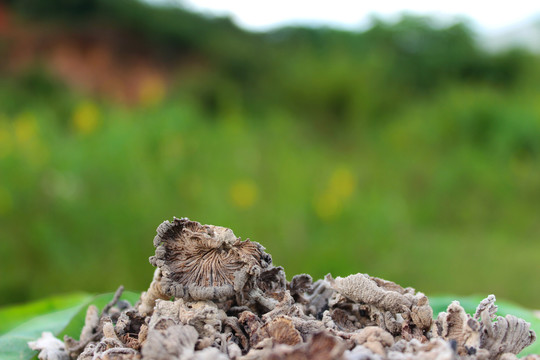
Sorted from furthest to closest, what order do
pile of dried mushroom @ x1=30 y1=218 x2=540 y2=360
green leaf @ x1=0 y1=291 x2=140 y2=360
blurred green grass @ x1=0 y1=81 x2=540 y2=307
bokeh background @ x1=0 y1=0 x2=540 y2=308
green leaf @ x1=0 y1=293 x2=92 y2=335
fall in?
bokeh background @ x1=0 y1=0 x2=540 y2=308
blurred green grass @ x1=0 y1=81 x2=540 y2=307
green leaf @ x1=0 y1=293 x2=92 y2=335
green leaf @ x1=0 y1=291 x2=140 y2=360
pile of dried mushroom @ x1=30 y1=218 x2=540 y2=360

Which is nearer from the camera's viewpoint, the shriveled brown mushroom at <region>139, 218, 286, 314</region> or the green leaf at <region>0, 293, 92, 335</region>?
the shriveled brown mushroom at <region>139, 218, 286, 314</region>

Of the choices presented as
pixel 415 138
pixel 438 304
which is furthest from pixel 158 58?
pixel 438 304

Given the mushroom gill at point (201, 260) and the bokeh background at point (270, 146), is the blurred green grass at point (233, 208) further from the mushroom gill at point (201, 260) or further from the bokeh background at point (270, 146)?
the mushroom gill at point (201, 260)

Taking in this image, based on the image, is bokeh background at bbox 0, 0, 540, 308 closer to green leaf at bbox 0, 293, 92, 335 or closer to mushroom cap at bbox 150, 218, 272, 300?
green leaf at bbox 0, 293, 92, 335

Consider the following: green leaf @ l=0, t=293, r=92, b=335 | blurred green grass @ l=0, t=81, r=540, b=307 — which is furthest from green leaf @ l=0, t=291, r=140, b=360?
blurred green grass @ l=0, t=81, r=540, b=307

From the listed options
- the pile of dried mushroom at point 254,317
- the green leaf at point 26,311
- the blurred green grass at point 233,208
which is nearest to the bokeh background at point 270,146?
the blurred green grass at point 233,208

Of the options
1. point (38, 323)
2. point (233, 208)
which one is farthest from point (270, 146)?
point (38, 323)

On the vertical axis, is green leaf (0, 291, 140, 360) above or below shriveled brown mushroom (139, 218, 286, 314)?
below

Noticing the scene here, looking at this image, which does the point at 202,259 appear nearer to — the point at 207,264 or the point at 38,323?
the point at 207,264
